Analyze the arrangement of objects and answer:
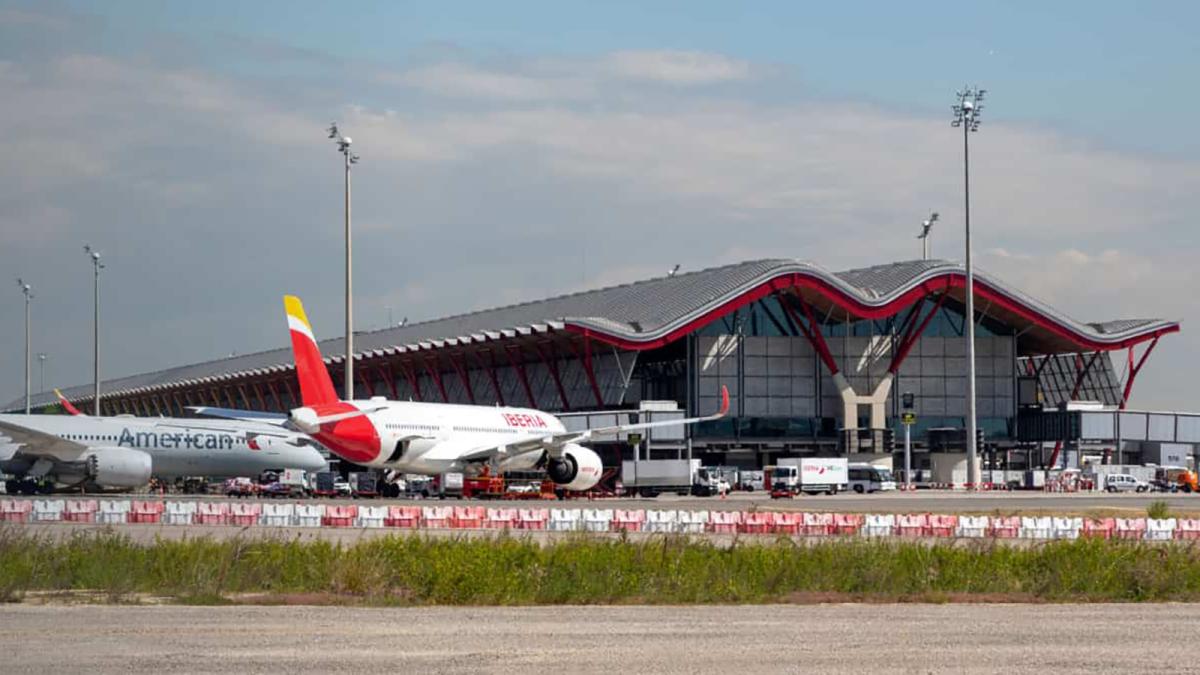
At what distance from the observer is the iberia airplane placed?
6481 centimetres

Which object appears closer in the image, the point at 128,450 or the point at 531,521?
the point at 531,521

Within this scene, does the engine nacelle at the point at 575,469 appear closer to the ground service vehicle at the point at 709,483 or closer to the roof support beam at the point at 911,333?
the ground service vehicle at the point at 709,483

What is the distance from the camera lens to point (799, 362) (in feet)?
348

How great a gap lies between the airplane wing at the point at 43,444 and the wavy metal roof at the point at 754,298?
37352 mm

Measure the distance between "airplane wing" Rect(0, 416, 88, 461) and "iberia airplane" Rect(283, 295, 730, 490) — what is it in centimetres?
956

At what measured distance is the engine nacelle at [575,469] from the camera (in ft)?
230

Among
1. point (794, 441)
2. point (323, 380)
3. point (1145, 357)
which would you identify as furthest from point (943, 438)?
point (323, 380)

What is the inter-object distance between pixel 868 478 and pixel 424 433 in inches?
1242

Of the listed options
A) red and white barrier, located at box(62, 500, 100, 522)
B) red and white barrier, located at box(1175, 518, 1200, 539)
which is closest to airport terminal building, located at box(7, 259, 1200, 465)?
red and white barrier, located at box(62, 500, 100, 522)

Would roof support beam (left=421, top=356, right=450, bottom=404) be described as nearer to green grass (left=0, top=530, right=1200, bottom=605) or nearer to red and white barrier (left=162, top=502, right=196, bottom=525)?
red and white barrier (left=162, top=502, right=196, bottom=525)

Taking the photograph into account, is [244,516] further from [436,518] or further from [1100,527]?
[1100,527]

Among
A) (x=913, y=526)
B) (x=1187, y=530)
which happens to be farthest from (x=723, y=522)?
(x=1187, y=530)

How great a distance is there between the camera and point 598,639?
63.6 feet

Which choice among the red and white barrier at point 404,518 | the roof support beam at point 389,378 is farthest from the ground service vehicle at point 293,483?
the roof support beam at point 389,378
